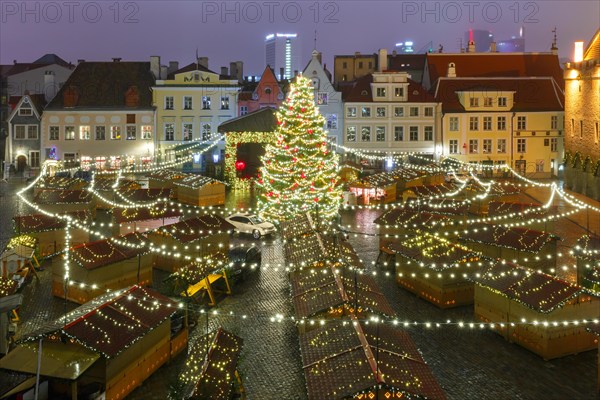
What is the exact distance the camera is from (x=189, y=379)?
12.2m

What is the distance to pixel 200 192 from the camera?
35.9m

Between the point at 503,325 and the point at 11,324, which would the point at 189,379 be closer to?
the point at 11,324

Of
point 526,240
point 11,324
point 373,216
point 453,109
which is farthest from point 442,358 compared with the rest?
point 453,109

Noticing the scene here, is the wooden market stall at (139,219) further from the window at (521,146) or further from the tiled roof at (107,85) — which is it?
the window at (521,146)

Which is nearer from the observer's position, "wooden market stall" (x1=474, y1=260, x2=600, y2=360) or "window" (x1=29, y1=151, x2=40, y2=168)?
"wooden market stall" (x1=474, y1=260, x2=600, y2=360)

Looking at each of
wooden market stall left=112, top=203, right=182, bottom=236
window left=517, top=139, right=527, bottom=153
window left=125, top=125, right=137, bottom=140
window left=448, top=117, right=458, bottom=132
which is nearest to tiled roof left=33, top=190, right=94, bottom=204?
wooden market stall left=112, top=203, right=182, bottom=236

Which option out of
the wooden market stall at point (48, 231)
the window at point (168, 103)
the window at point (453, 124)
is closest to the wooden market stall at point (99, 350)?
the wooden market stall at point (48, 231)

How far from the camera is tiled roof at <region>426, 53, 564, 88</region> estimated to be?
2265 inches

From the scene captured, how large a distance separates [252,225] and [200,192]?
8.39m

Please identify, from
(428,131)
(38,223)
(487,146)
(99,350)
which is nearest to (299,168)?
(38,223)

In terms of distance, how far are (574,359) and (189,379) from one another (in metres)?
8.63

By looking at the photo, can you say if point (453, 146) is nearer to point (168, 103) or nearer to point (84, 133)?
point (168, 103)

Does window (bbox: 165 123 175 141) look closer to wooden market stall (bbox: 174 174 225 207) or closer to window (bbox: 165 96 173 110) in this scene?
window (bbox: 165 96 173 110)

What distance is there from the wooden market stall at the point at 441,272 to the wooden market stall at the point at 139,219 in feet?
35.3
